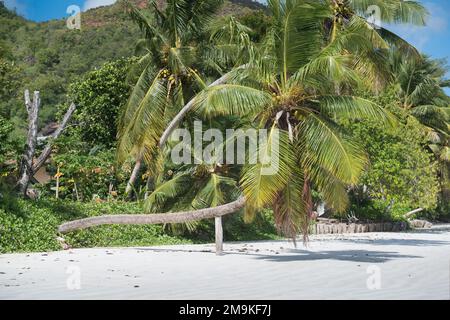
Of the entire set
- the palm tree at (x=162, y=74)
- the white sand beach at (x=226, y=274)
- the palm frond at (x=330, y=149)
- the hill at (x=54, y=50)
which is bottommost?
the white sand beach at (x=226, y=274)

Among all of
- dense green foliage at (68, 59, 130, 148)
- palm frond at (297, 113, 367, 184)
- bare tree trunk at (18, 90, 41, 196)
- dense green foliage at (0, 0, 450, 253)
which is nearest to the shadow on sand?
dense green foliage at (0, 0, 450, 253)

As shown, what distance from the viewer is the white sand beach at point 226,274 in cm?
848

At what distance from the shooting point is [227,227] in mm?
21312

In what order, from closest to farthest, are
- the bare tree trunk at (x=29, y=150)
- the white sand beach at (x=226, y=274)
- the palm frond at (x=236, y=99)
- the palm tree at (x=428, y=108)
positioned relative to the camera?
the white sand beach at (x=226, y=274) → the palm frond at (x=236, y=99) → the bare tree trunk at (x=29, y=150) → the palm tree at (x=428, y=108)

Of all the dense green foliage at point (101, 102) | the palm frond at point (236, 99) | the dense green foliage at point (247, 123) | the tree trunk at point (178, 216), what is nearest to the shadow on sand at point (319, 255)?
the dense green foliage at point (247, 123)

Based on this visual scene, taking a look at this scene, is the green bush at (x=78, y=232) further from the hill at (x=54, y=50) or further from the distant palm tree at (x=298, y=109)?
the hill at (x=54, y=50)

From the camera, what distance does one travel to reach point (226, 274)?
10.9 m

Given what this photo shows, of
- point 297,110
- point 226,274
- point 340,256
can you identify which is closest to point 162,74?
point 297,110

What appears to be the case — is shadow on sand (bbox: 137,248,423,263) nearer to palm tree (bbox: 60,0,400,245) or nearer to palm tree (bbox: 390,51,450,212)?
palm tree (bbox: 60,0,400,245)

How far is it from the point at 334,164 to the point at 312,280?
2.86m

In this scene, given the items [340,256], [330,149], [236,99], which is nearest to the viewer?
[330,149]

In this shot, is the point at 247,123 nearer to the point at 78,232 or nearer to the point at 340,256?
the point at 340,256
